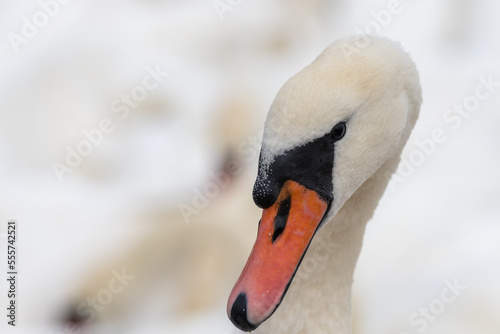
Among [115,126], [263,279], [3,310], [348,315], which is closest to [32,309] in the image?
[3,310]

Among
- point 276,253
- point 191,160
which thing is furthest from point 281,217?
point 191,160

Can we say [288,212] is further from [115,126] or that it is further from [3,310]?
[115,126]

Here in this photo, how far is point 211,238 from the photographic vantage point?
1.89 metres

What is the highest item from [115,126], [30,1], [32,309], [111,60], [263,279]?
[30,1]

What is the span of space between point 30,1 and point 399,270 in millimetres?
1474

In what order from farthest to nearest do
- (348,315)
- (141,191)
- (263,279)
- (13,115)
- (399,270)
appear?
(13,115) < (141,191) < (399,270) < (348,315) < (263,279)

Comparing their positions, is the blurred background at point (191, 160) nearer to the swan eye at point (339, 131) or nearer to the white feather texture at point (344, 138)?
the white feather texture at point (344, 138)

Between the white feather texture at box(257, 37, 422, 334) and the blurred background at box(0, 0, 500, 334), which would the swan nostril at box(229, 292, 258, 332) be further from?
the blurred background at box(0, 0, 500, 334)

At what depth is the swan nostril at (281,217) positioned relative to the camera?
1.01m

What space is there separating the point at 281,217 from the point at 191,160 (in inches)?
48.4

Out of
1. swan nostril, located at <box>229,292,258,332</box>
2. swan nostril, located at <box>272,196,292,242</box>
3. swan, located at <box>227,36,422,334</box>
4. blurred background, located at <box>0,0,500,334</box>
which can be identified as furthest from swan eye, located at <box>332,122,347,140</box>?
blurred background, located at <box>0,0,500,334</box>

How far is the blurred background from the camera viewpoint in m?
1.82

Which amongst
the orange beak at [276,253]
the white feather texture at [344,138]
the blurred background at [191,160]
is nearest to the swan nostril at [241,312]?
the orange beak at [276,253]

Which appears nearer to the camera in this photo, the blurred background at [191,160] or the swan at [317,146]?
the swan at [317,146]
